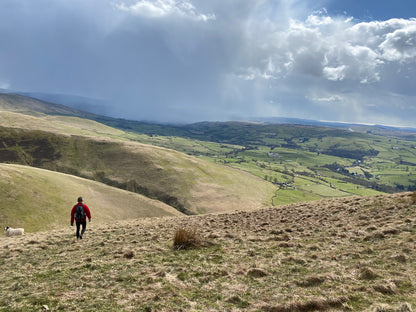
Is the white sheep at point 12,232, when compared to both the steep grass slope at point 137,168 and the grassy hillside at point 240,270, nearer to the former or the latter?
the grassy hillside at point 240,270

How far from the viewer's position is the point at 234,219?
28156 millimetres

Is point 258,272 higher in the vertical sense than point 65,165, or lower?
higher

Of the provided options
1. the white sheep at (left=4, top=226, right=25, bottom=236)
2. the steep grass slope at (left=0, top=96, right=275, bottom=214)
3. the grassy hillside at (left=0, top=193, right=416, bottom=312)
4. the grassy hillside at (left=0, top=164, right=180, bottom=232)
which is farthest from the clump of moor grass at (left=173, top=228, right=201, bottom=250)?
the steep grass slope at (left=0, top=96, right=275, bottom=214)

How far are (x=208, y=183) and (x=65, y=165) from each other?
7391 cm

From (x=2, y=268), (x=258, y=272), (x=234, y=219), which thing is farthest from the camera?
(x=234, y=219)

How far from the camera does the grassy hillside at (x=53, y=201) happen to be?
51.0 meters

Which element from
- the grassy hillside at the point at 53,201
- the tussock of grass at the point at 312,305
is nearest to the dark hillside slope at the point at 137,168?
the grassy hillside at the point at 53,201

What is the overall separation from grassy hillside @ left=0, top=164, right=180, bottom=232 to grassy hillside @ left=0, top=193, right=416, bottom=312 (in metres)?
36.1

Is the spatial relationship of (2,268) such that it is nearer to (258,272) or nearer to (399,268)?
(258,272)

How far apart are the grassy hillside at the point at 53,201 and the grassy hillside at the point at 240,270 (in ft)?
119

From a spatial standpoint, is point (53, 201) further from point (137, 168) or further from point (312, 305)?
point (312, 305)

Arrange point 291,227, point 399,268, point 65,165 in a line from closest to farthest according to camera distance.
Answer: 1. point 399,268
2. point 291,227
3. point 65,165

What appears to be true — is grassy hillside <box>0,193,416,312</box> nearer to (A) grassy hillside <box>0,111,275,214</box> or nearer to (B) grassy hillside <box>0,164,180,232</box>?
(B) grassy hillside <box>0,164,180,232</box>

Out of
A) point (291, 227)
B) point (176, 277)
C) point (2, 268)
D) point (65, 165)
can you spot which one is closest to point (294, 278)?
point (176, 277)
